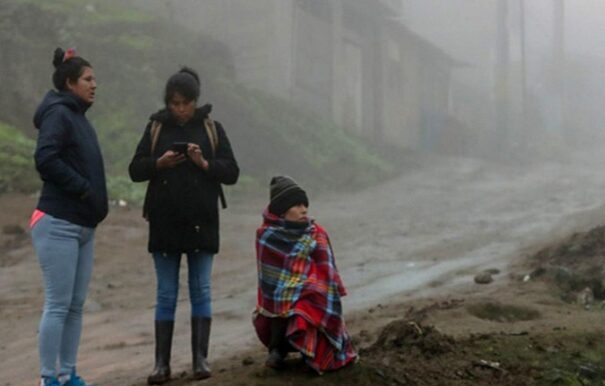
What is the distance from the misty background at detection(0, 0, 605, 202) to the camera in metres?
18.4

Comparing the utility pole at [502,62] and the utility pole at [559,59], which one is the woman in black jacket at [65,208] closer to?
the utility pole at [502,62]

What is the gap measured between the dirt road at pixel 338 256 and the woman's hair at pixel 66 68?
1.81 meters

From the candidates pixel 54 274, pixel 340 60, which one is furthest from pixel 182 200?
pixel 340 60

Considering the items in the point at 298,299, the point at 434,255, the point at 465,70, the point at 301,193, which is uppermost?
the point at 465,70

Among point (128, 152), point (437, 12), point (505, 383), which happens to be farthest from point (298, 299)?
Answer: point (437, 12)

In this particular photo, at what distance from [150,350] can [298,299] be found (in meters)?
2.67

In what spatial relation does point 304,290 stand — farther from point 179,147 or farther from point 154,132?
point 154,132

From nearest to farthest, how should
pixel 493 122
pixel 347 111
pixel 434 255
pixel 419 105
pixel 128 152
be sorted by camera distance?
pixel 434 255
pixel 128 152
pixel 347 111
pixel 419 105
pixel 493 122

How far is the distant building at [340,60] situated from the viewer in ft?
80.2

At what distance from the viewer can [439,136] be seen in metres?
32.1

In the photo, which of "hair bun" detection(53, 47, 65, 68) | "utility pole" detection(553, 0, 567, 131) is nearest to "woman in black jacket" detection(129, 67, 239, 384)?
"hair bun" detection(53, 47, 65, 68)

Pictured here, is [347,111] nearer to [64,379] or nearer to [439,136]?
[439,136]

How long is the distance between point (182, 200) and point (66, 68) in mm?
872

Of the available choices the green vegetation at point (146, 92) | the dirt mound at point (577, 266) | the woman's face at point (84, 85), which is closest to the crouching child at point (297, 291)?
the woman's face at point (84, 85)
